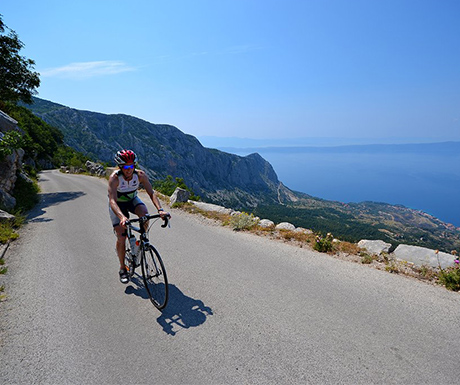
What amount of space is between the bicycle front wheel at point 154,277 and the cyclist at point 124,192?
2.50 ft

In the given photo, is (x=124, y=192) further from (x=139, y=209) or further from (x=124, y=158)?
(x=124, y=158)

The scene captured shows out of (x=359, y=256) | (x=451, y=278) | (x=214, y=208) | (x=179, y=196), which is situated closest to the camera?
(x=451, y=278)

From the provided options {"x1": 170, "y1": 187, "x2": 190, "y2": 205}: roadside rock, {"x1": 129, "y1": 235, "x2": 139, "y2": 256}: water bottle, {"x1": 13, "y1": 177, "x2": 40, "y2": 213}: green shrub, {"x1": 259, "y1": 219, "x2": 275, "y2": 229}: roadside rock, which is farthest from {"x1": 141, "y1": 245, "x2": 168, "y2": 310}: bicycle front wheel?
{"x1": 13, "y1": 177, "x2": 40, "y2": 213}: green shrub

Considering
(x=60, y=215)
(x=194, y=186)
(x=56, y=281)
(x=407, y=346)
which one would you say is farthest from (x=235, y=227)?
(x=194, y=186)

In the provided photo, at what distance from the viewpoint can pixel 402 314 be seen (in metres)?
Answer: 4.64

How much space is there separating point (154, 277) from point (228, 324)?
5.86 feet

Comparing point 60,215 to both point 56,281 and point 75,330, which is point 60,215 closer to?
point 56,281

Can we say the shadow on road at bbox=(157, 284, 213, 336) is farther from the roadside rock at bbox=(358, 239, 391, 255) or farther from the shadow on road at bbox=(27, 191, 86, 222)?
the shadow on road at bbox=(27, 191, 86, 222)

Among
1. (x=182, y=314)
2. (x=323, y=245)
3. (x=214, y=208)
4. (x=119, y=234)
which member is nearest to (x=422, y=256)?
(x=323, y=245)

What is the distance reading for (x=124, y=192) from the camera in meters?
5.30

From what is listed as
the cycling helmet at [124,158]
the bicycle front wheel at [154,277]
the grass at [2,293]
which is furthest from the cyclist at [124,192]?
the grass at [2,293]

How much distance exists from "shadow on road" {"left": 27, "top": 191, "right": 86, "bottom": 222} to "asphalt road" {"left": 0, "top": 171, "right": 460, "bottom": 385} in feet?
18.1

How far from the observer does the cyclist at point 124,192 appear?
5008mm

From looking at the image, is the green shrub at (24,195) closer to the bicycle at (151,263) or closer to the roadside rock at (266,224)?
the bicycle at (151,263)
